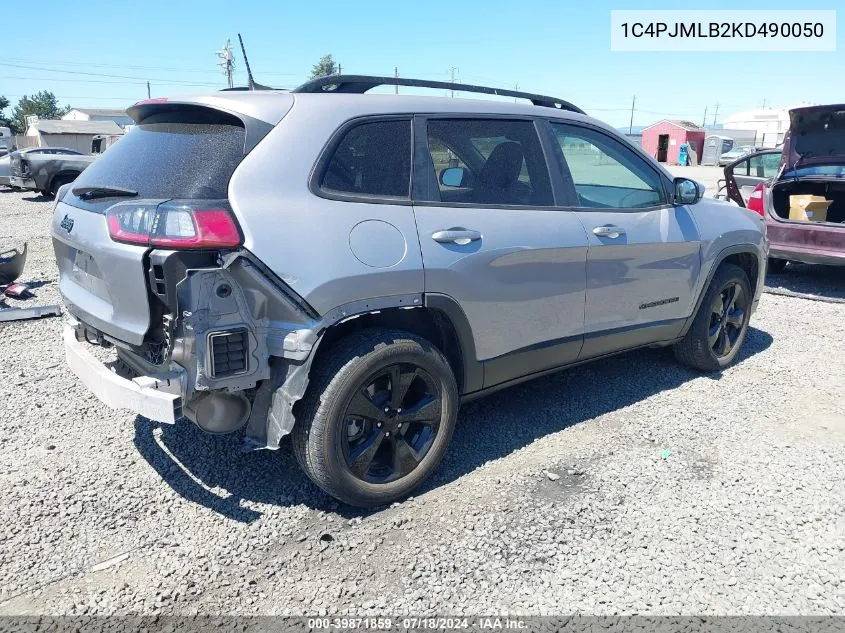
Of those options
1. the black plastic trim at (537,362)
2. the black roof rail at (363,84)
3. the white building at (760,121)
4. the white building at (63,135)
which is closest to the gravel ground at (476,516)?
the black plastic trim at (537,362)

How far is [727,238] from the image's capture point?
4.66 m

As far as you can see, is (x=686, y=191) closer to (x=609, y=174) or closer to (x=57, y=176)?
(x=609, y=174)

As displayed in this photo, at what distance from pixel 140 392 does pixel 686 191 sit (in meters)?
3.55

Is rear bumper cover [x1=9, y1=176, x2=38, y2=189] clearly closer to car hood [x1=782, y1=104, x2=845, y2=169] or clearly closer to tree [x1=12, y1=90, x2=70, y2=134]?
car hood [x1=782, y1=104, x2=845, y2=169]

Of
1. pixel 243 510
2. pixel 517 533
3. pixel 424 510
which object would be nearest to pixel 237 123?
pixel 243 510

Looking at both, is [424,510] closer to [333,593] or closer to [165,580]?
[333,593]

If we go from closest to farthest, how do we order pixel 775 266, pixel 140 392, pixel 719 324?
pixel 140 392, pixel 719 324, pixel 775 266

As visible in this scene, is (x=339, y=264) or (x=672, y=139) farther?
(x=672, y=139)

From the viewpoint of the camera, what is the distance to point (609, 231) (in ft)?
12.5

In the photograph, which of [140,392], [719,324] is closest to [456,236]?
[140,392]

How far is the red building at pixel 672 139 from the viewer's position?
46812 mm

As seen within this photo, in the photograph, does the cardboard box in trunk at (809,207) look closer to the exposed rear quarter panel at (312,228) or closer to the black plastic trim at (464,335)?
the black plastic trim at (464,335)

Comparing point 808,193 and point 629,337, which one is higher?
point 808,193

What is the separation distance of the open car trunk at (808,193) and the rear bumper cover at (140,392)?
7331mm
